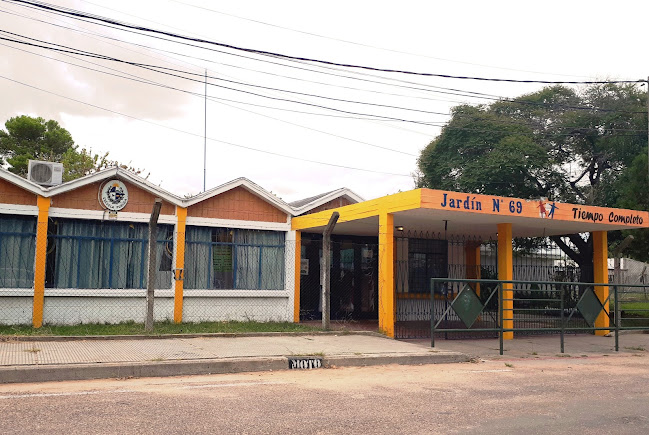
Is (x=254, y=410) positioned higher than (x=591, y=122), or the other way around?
(x=591, y=122)

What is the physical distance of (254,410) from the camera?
6504mm

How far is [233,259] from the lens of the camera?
1597cm

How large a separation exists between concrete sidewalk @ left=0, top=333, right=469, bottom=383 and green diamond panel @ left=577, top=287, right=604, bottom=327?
397cm

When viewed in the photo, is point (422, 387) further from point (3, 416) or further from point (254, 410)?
point (3, 416)

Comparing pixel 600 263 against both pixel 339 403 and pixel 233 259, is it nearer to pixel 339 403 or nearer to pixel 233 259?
pixel 233 259

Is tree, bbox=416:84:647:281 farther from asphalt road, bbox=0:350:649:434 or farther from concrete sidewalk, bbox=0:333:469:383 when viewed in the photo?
asphalt road, bbox=0:350:649:434

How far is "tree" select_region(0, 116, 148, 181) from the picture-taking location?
36250 millimetres

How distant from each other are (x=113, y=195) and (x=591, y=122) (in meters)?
19.5

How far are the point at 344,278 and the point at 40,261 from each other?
880 cm

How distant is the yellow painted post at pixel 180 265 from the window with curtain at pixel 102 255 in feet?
0.90

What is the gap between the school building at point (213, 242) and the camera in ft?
44.4

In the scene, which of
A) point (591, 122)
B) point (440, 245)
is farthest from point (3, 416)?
point (591, 122)

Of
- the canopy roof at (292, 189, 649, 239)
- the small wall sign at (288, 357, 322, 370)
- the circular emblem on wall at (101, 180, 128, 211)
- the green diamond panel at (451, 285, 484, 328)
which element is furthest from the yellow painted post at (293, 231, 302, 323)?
the small wall sign at (288, 357, 322, 370)

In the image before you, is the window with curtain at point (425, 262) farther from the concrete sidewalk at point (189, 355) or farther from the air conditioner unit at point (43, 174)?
the air conditioner unit at point (43, 174)
